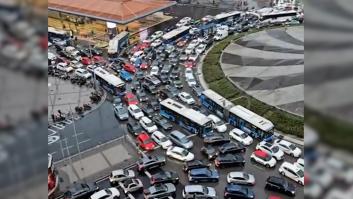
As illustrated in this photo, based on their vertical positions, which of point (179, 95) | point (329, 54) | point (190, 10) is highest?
point (329, 54)

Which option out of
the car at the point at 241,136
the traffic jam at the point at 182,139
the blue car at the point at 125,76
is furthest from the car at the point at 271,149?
the blue car at the point at 125,76

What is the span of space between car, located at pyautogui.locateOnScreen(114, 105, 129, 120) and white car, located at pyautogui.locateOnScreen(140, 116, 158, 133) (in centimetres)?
108

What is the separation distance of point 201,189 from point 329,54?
11865mm

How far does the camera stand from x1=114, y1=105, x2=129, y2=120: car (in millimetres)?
20516

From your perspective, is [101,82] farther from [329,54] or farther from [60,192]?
[329,54]

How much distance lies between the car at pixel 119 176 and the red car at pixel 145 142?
2.05 metres

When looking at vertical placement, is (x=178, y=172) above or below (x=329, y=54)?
below

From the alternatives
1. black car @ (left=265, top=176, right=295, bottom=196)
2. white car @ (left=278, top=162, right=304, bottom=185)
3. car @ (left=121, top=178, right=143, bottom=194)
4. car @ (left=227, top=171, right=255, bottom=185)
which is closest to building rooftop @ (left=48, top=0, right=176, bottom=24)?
car @ (left=121, top=178, right=143, bottom=194)

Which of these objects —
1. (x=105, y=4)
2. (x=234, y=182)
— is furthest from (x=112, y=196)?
(x=105, y=4)

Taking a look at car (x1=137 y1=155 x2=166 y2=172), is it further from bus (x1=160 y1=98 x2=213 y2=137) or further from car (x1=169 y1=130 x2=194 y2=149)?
bus (x1=160 y1=98 x2=213 y2=137)

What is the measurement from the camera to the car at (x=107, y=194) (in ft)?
48.6

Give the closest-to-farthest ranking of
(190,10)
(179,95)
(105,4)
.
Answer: (179,95)
(105,4)
(190,10)

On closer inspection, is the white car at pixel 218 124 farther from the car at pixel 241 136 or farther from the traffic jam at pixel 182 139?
the car at pixel 241 136

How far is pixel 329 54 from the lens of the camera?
3.61 metres
